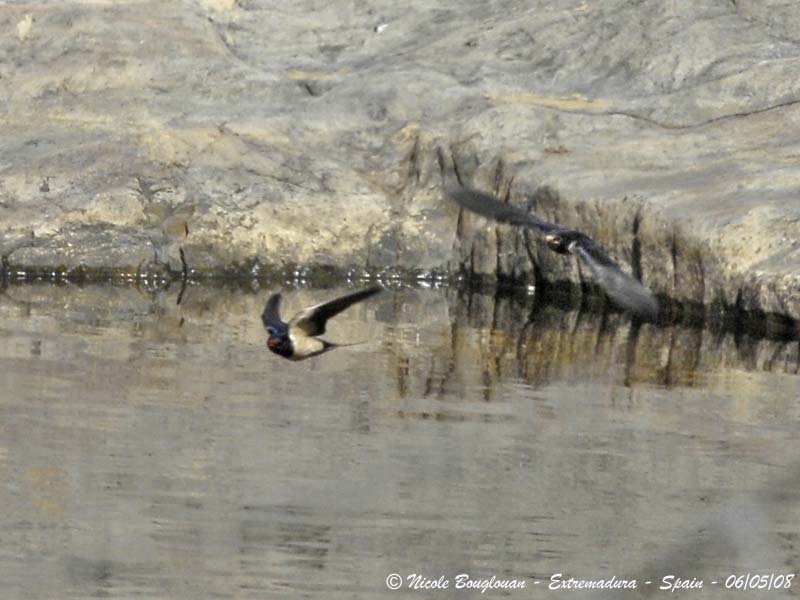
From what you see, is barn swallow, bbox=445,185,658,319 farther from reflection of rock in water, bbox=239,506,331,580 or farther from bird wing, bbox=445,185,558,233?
reflection of rock in water, bbox=239,506,331,580

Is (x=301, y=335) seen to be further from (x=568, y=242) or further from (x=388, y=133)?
(x=388, y=133)

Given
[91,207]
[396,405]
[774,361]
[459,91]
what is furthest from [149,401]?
[459,91]

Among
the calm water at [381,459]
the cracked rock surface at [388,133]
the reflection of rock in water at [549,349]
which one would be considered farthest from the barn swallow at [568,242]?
the cracked rock surface at [388,133]

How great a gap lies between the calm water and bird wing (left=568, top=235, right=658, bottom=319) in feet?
1.83

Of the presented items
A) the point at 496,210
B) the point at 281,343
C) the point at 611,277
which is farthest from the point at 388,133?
the point at 281,343

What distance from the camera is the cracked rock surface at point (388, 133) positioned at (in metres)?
14.2

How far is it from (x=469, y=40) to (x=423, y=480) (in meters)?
9.25

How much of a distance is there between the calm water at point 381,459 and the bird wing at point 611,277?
22.0 inches

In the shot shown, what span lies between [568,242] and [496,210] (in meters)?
0.43

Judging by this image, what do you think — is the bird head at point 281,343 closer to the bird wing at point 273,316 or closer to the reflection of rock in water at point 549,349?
the bird wing at point 273,316

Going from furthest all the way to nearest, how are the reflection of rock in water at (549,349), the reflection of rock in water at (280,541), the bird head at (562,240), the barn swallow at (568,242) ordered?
the reflection of rock in water at (549,349)
the bird head at (562,240)
the barn swallow at (568,242)
the reflection of rock in water at (280,541)

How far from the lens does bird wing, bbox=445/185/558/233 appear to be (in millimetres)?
8320

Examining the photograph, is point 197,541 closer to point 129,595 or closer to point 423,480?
point 129,595

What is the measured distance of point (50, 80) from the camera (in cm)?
1572
